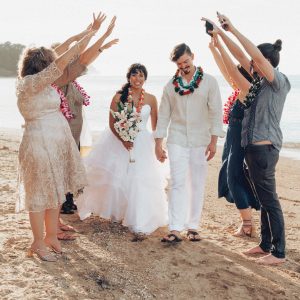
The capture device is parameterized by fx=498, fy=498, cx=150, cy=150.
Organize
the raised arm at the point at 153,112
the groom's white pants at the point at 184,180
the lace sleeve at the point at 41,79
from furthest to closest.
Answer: the raised arm at the point at 153,112 → the groom's white pants at the point at 184,180 → the lace sleeve at the point at 41,79

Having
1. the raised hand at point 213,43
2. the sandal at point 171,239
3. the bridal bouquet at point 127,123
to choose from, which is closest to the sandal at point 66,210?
the bridal bouquet at point 127,123

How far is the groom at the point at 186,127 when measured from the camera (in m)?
5.55

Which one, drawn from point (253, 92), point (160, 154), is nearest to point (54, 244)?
point (160, 154)

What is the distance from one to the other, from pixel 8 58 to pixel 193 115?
8766cm

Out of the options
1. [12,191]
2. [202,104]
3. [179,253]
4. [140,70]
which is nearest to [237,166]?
[202,104]

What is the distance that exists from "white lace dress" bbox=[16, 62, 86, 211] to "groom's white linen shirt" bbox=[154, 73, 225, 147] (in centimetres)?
131

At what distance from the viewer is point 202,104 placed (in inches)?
221

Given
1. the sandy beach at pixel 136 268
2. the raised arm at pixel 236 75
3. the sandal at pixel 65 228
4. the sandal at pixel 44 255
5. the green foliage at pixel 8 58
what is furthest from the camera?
the green foliage at pixel 8 58

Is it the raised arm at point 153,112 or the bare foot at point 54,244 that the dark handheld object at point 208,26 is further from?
the bare foot at point 54,244

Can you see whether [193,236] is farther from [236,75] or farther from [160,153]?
[236,75]

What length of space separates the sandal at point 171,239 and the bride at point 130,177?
295 millimetres

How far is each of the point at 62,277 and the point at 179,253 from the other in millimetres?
1405

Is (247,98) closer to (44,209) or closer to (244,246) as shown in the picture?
(244,246)

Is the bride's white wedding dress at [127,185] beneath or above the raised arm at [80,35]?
beneath
